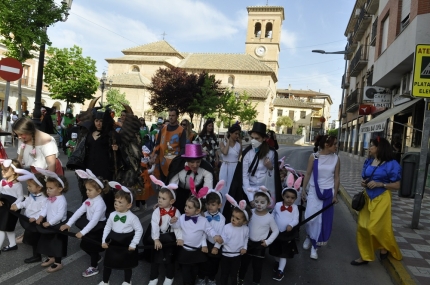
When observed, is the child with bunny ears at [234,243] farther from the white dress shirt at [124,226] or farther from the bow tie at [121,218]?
the bow tie at [121,218]

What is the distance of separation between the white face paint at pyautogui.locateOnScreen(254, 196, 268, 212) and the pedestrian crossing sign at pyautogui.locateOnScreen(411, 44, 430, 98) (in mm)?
4399

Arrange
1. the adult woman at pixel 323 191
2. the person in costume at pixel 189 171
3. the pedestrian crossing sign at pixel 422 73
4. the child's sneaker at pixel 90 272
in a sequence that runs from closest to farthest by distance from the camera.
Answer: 1. the child's sneaker at pixel 90 272
2. the person in costume at pixel 189 171
3. the adult woman at pixel 323 191
4. the pedestrian crossing sign at pixel 422 73

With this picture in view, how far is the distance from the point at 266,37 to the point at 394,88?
195 ft

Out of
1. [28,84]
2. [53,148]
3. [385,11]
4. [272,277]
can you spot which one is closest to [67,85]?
[28,84]

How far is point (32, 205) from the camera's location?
419cm

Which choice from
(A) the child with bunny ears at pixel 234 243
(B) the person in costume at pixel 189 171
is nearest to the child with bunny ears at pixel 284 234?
(A) the child with bunny ears at pixel 234 243

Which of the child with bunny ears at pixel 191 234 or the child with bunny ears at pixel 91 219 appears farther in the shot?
the child with bunny ears at pixel 91 219

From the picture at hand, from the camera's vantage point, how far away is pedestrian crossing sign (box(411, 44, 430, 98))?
6.66 meters

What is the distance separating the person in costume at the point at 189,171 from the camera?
465 centimetres

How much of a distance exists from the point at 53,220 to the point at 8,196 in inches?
34.9

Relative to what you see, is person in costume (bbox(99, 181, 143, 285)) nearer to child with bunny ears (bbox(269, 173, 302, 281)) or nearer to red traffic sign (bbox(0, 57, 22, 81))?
child with bunny ears (bbox(269, 173, 302, 281))

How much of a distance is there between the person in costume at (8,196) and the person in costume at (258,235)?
2816 mm

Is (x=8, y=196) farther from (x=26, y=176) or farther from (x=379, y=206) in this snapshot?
(x=379, y=206)

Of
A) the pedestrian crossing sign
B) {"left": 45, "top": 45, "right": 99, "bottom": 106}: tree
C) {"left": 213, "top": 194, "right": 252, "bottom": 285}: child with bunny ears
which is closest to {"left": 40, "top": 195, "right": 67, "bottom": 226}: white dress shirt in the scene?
{"left": 213, "top": 194, "right": 252, "bottom": 285}: child with bunny ears
